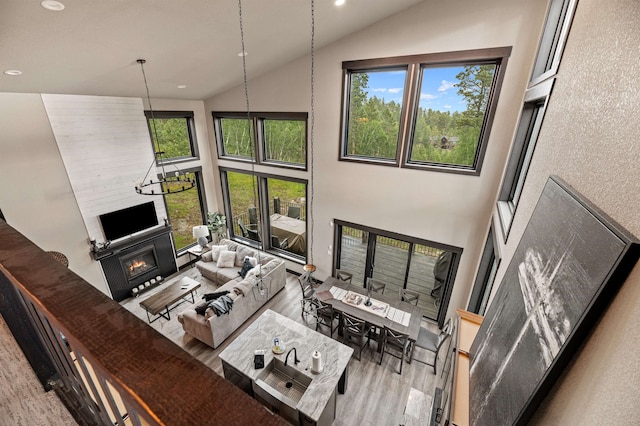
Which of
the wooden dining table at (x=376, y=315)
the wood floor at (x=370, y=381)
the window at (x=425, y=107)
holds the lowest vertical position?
the wood floor at (x=370, y=381)

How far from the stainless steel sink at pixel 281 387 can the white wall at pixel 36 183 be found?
4.67 metres

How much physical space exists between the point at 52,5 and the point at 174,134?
4.71m

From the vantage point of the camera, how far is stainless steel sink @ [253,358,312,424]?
3.37 m

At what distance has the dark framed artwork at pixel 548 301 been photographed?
0.99 metres

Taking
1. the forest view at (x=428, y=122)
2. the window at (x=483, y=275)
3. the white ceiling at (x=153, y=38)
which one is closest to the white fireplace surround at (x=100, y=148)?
the white ceiling at (x=153, y=38)

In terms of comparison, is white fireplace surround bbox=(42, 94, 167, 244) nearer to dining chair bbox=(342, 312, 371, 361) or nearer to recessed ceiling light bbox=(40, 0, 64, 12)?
recessed ceiling light bbox=(40, 0, 64, 12)

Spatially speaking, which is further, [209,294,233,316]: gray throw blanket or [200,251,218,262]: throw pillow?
[200,251,218,262]: throw pillow

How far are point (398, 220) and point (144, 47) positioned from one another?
15.8 feet

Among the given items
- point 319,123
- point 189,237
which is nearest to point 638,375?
point 319,123

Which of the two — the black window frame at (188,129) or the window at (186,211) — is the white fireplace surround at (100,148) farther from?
the window at (186,211)

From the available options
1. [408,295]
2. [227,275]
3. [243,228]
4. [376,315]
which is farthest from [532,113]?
[243,228]

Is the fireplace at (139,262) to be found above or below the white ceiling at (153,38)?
below

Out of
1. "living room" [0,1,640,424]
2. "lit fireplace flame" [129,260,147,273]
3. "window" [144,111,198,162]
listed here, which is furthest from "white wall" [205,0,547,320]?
"lit fireplace flame" [129,260,147,273]

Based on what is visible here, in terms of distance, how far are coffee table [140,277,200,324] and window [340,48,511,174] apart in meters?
4.64
